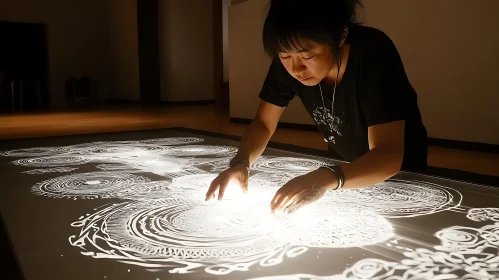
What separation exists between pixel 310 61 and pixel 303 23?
0.10 m

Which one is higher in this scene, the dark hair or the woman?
the dark hair

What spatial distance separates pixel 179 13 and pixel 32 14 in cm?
233

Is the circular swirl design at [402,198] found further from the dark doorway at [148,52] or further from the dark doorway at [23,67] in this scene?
the dark doorway at [23,67]

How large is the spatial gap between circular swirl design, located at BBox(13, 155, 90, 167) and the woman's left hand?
145cm

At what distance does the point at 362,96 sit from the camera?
1.18 metres

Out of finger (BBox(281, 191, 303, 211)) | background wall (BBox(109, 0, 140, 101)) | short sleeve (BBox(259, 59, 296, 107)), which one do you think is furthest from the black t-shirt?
background wall (BBox(109, 0, 140, 101))

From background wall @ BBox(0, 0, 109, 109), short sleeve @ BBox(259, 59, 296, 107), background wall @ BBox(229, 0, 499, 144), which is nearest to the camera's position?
short sleeve @ BBox(259, 59, 296, 107)

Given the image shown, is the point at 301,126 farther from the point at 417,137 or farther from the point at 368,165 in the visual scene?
the point at 368,165

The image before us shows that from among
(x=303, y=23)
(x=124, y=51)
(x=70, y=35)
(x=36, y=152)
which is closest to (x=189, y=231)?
(x=303, y=23)

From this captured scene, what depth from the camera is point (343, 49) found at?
1155 millimetres

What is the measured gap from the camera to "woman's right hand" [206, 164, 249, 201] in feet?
4.08

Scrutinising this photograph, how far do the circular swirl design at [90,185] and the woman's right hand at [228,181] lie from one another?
0.42m

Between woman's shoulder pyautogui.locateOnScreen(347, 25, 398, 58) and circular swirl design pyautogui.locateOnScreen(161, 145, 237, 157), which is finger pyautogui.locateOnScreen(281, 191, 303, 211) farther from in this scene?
circular swirl design pyautogui.locateOnScreen(161, 145, 237, 157)

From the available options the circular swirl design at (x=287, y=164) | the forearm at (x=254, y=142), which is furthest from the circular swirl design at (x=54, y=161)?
the forearm at (x=254, y=142)
